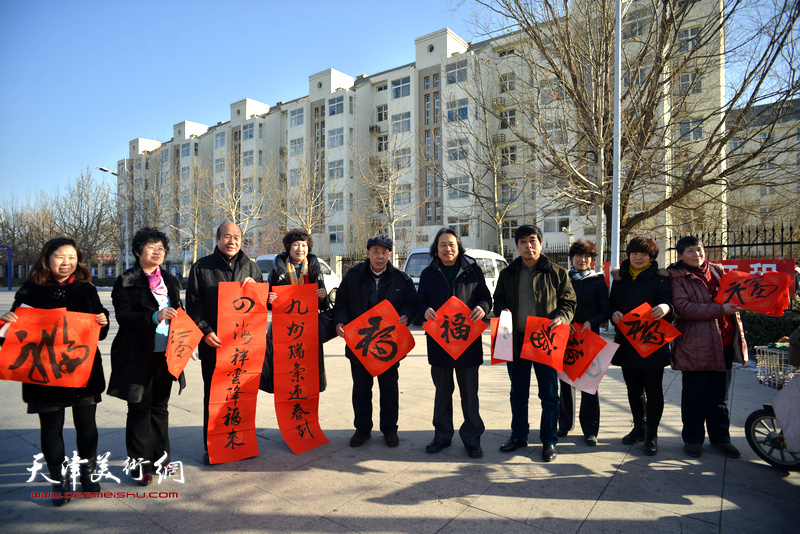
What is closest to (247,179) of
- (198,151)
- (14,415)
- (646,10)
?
(198,151)

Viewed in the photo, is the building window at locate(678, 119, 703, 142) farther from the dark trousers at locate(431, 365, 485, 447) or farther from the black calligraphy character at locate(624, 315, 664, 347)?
the dark trousers at locate(431, 365, 485, 447)

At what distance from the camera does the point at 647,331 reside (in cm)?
397

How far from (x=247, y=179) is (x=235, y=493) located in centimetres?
4578

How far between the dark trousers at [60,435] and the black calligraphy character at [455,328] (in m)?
2.75

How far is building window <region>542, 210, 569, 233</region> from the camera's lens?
33000mm

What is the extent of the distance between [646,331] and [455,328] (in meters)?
1.67

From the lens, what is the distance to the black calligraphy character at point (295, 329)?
4.26m

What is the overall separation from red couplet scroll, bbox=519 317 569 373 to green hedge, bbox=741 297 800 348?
5918 mm

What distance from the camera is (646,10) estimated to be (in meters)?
11.5

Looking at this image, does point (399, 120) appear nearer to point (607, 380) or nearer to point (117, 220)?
point (117, 220)

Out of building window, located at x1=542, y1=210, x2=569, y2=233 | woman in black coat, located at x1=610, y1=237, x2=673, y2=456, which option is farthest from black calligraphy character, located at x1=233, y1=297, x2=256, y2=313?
building window, located at x1=542, y1=210, x2=569, y2=233

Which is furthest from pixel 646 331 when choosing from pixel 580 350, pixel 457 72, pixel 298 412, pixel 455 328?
pixel 457 72

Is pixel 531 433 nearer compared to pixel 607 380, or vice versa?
pixel 531 433

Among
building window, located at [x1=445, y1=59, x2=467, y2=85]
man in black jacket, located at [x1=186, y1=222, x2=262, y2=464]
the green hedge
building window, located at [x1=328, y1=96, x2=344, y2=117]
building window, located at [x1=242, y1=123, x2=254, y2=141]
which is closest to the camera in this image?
man in black jacket, located at [x1=186, y1=222, x2=262, y2=464]
